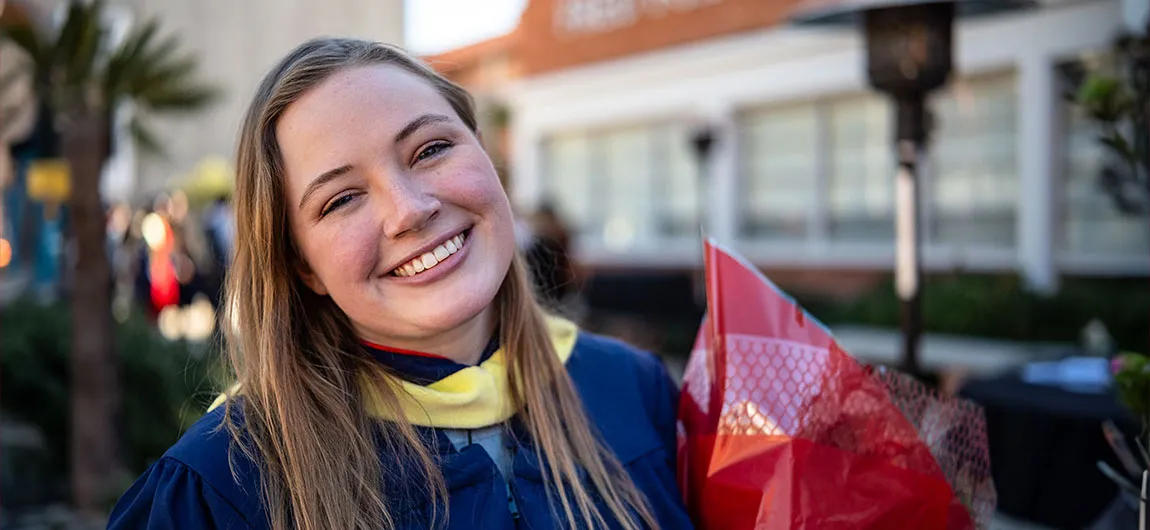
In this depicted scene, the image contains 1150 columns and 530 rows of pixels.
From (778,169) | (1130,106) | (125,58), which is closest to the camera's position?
(1130,106)

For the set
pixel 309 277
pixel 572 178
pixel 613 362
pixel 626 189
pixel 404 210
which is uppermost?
pixel 404 210

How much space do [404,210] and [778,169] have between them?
40.0ft

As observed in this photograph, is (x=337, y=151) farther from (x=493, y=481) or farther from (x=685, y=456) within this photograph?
(x=685, y=456)

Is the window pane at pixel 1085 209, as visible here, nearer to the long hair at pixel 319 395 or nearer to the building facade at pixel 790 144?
the building facade at pixel 790 144

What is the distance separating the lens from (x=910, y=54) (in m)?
3.69

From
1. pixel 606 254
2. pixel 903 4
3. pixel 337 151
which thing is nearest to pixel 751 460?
pixel 337 151

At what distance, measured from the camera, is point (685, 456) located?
5.45 ft

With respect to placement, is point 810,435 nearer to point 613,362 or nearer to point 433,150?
point 613,362

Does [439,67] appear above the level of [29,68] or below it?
below

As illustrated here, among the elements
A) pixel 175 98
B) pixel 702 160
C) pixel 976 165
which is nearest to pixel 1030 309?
pixel 976 165

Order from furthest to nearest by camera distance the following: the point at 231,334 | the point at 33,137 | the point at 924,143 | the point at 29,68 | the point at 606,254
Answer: the point at 606,254, the point at 33,137, the point at 29,68, the point at 924,143, the point at 231,334

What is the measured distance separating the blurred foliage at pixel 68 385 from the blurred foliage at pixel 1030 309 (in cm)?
632

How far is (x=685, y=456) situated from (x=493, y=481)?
343 mm

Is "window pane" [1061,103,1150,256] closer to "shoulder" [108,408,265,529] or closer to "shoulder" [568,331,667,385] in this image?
"shoulder" [568,331,667,385]
